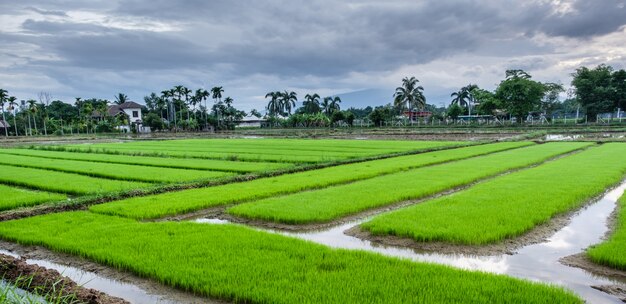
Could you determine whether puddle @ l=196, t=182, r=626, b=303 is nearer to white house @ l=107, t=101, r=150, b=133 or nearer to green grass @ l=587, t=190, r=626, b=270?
green grass @ l=587, t=190, r=626, b=270

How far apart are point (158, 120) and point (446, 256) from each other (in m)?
86.7

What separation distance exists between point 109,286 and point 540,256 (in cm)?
674

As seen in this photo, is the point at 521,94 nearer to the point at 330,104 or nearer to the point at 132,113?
the point at 330,104

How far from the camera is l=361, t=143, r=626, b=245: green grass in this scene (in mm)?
8461

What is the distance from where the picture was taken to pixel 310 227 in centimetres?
955

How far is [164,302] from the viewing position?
19.0 feet

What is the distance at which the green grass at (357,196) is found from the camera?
10297 millimetres

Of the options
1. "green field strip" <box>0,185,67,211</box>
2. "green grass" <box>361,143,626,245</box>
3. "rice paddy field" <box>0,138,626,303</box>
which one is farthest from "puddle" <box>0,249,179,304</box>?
"green field strip" <box>0,185,67,211</box>

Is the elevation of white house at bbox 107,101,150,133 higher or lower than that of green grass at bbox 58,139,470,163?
higher

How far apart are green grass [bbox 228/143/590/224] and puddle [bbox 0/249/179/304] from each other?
4.07 meters

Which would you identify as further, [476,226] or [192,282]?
[476,226]

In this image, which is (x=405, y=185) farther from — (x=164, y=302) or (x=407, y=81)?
(x=407, y=81)

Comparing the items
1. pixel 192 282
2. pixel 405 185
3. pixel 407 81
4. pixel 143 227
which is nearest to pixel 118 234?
pixel 143 227

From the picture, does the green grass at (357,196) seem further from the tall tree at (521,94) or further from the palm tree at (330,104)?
the palm tree at (330,104)
